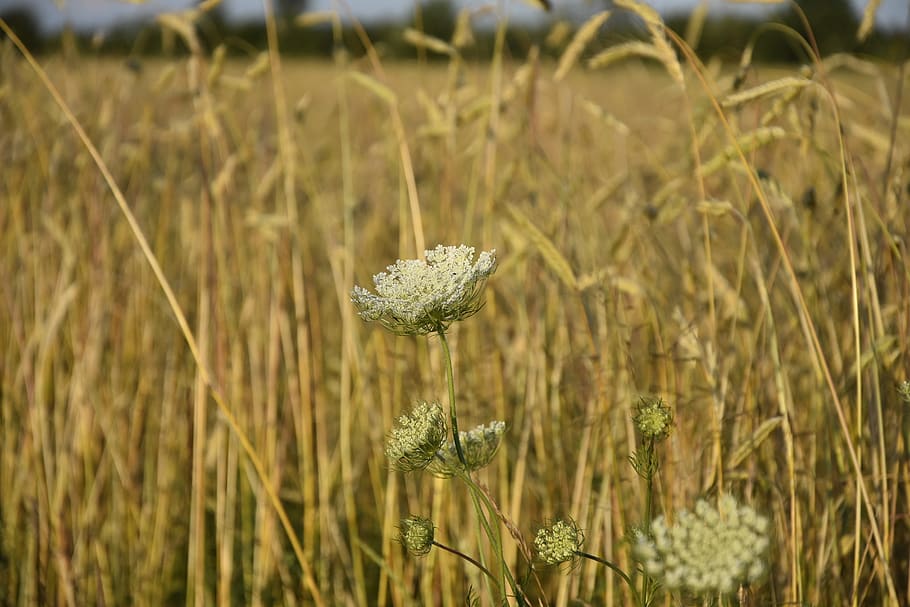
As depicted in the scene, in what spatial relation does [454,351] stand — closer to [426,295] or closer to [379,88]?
[379,88]

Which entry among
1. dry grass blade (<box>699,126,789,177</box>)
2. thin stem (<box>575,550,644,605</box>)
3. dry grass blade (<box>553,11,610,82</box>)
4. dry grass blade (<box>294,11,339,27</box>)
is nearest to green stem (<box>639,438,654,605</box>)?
thin stem (<box>575,550,644,605</box>)

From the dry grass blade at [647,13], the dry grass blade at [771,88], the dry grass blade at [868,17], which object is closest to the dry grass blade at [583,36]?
the dry grass blade at [647,13]

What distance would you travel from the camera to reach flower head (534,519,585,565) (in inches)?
24.9

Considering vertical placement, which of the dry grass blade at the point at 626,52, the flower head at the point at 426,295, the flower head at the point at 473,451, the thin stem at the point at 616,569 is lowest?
the thin stem at the point at 616,569

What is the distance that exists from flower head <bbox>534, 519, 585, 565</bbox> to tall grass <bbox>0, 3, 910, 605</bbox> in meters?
0.32

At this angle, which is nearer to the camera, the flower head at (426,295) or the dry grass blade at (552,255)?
the flower head at (426,295)

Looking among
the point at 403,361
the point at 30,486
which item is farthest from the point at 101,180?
the point at 403,361

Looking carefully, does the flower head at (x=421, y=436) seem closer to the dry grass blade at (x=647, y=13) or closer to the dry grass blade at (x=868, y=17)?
the dry grass blade at (x=647, y=13)

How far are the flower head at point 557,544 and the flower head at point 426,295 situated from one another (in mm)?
205

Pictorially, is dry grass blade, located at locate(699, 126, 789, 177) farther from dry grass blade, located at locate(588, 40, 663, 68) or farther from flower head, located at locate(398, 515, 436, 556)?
flower head, located at locate(398, 515, 436, 556)

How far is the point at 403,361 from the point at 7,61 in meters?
1.21

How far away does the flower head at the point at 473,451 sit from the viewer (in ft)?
2.28

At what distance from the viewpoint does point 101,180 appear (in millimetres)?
1616

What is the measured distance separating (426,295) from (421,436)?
0.12m
